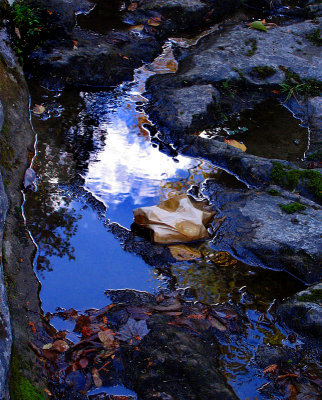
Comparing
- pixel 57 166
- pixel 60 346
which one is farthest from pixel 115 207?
pixel 60 346

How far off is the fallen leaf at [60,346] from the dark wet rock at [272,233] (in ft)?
4.54

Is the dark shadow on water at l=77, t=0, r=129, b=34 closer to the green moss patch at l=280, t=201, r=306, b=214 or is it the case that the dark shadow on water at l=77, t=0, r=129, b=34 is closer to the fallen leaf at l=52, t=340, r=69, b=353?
the green moss patch at l=280, t=201, r=306, b=214

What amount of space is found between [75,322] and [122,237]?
33.2 inches

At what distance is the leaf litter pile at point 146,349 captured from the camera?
8.09ft

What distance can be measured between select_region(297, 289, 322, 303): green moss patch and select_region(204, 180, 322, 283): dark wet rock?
0.30 m

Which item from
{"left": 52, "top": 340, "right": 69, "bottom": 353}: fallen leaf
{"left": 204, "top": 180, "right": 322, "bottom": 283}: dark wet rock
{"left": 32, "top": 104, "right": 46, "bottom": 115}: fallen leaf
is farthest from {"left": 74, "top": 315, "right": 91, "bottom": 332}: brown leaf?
{"left": 32, "top": 104, "right": 46, "bottom": 115}: fallen leaf

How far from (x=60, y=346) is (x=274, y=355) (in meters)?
1.23

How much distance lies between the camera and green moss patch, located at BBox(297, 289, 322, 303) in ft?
9.62

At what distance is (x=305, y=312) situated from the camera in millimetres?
2883

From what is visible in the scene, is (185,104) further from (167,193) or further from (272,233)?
(272,233)

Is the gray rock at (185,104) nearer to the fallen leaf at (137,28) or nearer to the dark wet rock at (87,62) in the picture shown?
the dark wet rock at (87,62)

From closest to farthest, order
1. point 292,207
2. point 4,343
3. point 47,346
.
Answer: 1. point 4,343
2. point 47,346
3. point 292,207

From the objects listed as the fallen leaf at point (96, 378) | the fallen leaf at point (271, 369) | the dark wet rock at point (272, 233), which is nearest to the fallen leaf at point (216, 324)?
the fallen leaf at point (271, 369)

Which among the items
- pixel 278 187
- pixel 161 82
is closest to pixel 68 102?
pixel 161 82
